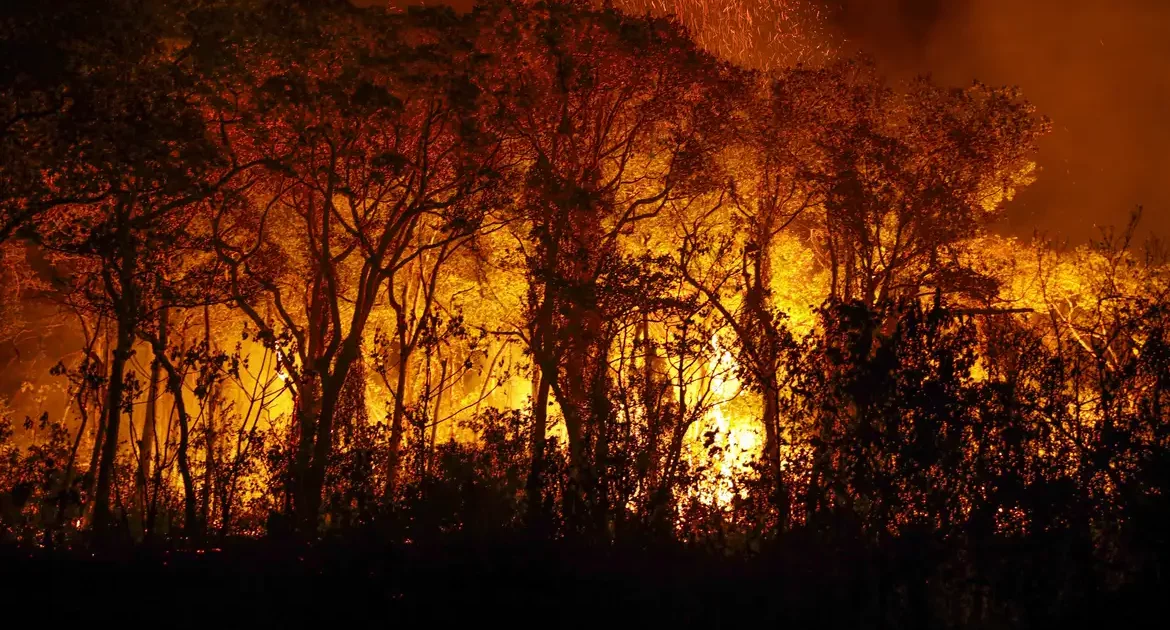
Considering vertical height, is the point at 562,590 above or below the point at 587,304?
below

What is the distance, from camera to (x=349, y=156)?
16.4 metres

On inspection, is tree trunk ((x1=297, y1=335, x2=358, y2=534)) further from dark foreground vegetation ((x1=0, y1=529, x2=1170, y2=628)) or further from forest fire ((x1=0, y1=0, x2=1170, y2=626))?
dark foreground vegetation ((x1=0, y1=529, x2=1170, y2=628))

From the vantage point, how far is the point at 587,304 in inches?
584

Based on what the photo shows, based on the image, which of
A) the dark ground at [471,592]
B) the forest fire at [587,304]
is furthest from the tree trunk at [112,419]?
the dark ground at [471,592]

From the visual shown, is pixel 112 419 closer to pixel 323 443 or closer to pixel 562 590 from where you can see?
pixel 323 443

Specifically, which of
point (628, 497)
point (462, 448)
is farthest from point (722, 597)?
point (462, 448)

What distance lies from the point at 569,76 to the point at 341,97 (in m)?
4.85

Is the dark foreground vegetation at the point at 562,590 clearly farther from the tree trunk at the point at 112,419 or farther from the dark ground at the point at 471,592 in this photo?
the tree trunk at the point at 112,419

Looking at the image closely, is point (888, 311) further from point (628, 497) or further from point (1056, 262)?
point (1056, 262)

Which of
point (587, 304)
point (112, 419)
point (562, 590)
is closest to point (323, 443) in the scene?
point (112, 419)

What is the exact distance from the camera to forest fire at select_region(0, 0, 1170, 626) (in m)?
8.49

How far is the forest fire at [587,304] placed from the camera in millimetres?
8492

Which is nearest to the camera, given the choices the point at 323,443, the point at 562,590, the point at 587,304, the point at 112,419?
the point at 562,590

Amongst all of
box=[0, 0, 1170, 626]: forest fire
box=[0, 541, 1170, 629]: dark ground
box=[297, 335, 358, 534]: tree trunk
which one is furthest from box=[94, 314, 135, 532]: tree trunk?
box=[0, 541, 1170, 629]: dark ground
